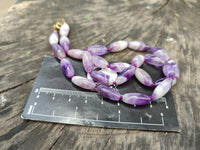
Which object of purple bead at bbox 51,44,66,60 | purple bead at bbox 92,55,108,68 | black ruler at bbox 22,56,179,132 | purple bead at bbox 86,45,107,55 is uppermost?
purple bead at bbox 51,44,66,60

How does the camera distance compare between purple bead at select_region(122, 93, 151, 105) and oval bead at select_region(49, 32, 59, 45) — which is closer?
purple bead at select_region(122, 93, 151, 105)

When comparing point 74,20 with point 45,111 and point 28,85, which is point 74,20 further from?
point 45,111

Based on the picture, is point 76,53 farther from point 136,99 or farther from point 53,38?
point 136,99

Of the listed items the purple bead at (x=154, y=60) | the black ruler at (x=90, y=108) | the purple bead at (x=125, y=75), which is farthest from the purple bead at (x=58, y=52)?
the purple bead at (x=154, y=60)

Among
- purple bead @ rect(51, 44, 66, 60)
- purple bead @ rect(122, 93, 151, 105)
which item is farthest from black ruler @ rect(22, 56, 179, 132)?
purple bead @ rect(51, 44, 66, 60)

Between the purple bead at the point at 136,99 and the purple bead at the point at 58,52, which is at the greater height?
the purple bead at the point at 58,52

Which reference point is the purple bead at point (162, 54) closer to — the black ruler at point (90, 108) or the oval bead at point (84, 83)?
the black ruler at point (90, 108)

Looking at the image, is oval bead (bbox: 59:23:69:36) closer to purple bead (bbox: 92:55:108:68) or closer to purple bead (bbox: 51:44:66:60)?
purple bead (bbox: 51:44:66:60)

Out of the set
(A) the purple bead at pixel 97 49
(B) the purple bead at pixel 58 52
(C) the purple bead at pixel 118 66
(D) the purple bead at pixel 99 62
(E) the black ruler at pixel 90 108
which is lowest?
(E) the black ruler at pixel 90 108

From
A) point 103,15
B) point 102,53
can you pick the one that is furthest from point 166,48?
point 103,15
